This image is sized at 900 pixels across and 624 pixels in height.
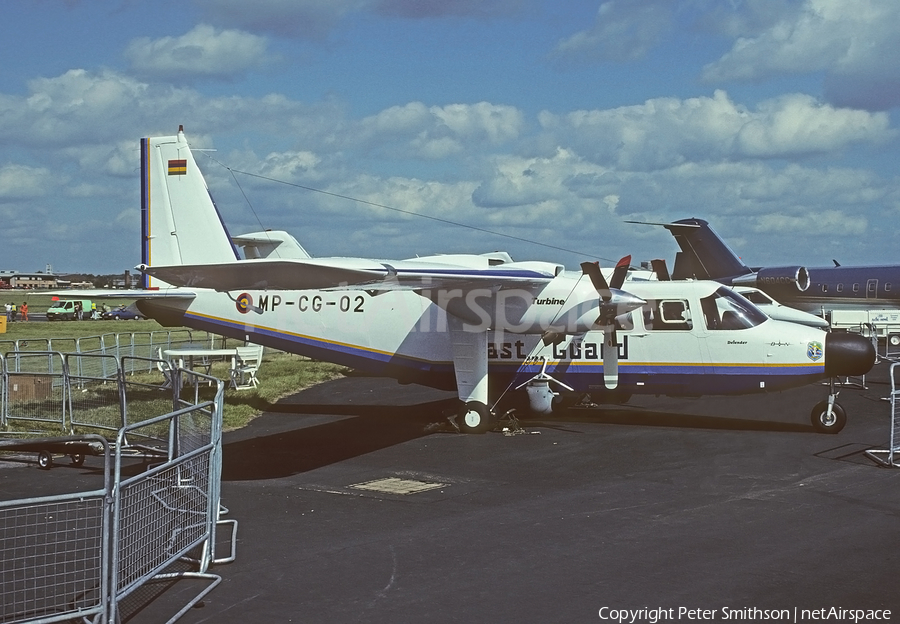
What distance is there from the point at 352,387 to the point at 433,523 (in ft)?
52.8

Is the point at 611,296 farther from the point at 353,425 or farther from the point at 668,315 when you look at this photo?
the point at 353,425

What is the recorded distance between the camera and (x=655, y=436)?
53.7 feet

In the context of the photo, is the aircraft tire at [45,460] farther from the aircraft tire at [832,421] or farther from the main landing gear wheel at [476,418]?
the aircraft tire at [832,421]

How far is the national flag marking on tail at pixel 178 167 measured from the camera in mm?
18812

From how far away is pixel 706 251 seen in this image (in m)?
42.5

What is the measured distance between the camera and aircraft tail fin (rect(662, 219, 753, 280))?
42.3 meters

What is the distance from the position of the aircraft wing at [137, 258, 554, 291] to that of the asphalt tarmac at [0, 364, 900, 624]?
2905 mm

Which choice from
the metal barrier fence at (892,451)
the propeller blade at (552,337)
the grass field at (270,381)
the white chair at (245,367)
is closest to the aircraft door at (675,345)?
the propeller blade at (552,337)

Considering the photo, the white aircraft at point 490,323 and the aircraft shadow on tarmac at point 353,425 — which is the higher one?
the white aircraft at point 490,323

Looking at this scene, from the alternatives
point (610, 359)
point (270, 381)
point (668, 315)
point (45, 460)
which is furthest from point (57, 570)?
point (270, 381)

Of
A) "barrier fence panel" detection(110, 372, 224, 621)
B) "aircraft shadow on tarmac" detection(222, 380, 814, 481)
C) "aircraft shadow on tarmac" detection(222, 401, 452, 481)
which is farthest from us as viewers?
"aircraft shadow on tarmac" detection(222, 380, 814, 481)

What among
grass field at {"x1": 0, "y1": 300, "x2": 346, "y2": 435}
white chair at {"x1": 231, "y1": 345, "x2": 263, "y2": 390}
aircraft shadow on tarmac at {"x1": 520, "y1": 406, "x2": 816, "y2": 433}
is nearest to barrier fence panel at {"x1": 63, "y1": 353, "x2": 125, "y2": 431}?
grass field at {"x1": 0, "y1": 300, "x2": 346, "y2": 435}

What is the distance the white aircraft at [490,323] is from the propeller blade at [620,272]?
0.03 m

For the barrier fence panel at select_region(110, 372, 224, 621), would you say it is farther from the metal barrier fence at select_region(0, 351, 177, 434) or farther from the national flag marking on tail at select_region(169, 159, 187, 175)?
the national flag marking on tail at select_region(169, 159, 187, 175)
